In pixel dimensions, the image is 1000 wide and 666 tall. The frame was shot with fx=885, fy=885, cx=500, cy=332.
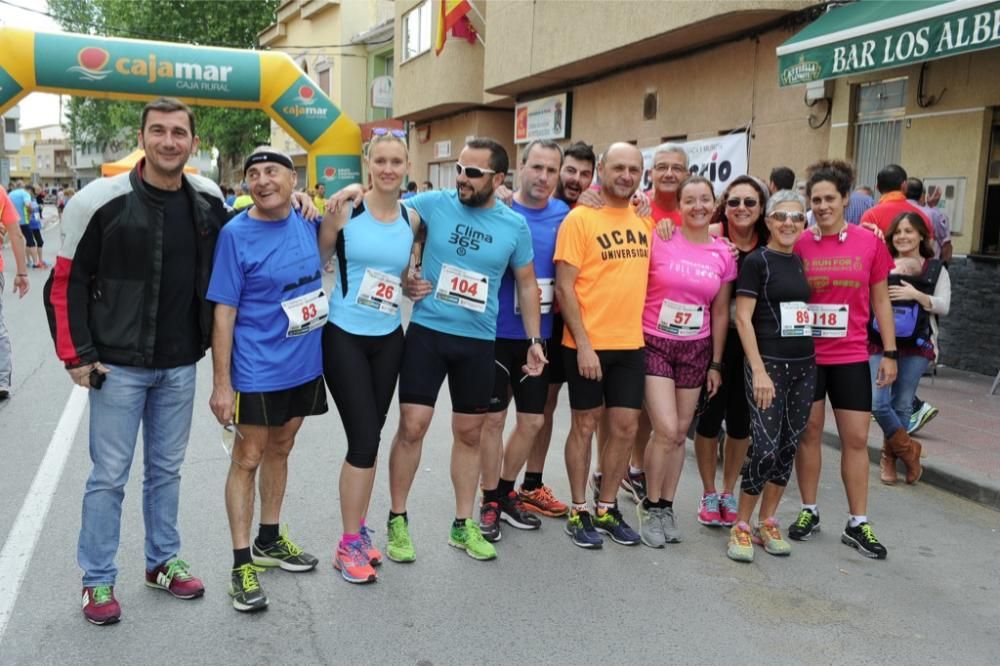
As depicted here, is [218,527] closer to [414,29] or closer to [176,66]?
[176,66]

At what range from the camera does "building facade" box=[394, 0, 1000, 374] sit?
9398 mm

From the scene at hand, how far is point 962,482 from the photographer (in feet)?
19.0

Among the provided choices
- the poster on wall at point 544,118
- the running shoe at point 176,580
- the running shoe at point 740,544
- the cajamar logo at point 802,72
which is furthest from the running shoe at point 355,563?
the poster on wall at point 544,118

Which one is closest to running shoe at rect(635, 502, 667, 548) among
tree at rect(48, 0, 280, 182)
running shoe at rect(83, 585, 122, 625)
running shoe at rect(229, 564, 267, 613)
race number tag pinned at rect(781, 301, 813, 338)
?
race number tag pinned at rect(781, 301, 813, 338)

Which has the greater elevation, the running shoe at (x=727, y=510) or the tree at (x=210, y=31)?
the tree at (x=210, y=31)

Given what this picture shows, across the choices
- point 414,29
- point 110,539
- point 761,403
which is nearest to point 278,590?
point 110,539

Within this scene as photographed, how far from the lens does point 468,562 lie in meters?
4.32

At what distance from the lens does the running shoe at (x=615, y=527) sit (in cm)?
Answer: 463

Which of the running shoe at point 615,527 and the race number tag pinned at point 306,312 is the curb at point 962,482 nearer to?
the running shoe at point 615,527

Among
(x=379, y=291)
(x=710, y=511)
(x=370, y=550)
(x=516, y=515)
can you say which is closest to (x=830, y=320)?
(x=710, y=511)

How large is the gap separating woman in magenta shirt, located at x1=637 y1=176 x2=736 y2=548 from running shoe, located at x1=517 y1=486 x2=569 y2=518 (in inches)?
20.4

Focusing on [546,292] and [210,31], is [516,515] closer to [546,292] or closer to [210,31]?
[546,292]

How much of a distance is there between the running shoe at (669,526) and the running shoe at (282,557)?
5.99ft

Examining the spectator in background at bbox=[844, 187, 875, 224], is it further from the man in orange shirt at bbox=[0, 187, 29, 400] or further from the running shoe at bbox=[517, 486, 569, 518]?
the man in orange shirt at bbox=[0, 187, 29, 400]
